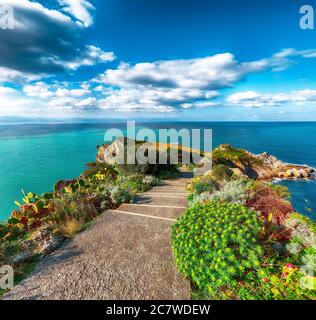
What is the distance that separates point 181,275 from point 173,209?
286cm

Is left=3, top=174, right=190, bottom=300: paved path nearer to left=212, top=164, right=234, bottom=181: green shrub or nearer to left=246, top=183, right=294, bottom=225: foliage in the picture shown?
left=246, top=183, right=294, bottom=225: foliage

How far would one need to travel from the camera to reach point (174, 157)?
A: 16.2m

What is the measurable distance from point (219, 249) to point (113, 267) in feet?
6.29

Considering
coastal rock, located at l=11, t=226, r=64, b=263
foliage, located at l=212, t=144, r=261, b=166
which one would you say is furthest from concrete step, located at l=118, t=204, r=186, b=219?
foliage, located at l=212, t=144, r=261, b=166

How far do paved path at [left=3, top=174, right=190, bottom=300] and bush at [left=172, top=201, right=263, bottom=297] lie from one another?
43 cm

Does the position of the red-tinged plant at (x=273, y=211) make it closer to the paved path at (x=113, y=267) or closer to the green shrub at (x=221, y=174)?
the paved path at (x=113, y=267)

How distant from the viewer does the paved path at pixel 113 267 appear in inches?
122

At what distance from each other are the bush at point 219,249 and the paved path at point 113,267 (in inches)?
17.0

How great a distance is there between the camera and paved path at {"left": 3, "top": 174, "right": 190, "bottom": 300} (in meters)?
3.11

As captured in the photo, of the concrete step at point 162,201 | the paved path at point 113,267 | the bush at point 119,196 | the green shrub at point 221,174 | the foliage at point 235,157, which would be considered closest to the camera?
the paved path at point 113,267

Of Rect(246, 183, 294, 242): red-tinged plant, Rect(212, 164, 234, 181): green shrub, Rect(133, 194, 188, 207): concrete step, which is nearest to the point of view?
Rect(246, 183, 294, 242): red-tinged plant

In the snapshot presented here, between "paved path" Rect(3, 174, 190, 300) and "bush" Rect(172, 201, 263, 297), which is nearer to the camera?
"bush" Rect(172, 201, 263, 297)

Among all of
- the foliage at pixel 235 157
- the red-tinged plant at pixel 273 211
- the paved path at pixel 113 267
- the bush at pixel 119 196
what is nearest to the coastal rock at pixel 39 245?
the paved path at pixel 113 267
